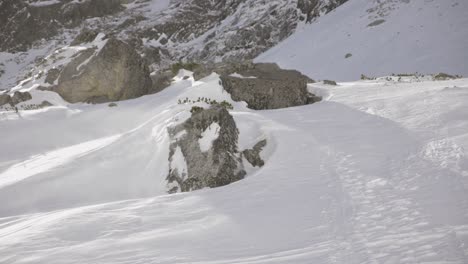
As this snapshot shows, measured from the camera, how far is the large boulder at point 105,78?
15141 millimetres

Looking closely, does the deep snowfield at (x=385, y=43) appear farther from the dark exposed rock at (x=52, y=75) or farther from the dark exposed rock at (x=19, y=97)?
the dark exposed rock at (x=19, y=97)

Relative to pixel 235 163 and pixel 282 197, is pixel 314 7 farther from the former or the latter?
pixel 282 197

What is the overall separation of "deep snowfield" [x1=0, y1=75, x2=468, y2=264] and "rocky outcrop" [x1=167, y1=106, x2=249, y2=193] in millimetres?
373

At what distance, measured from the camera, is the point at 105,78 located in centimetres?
1511

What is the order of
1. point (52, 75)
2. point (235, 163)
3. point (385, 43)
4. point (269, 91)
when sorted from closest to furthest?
point (235, 163)
point (269, 91)
point (52, 75)
point (385, 43)

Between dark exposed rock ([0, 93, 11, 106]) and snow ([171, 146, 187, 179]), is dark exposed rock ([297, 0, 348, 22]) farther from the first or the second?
snow ([171, 146, 187, 179])

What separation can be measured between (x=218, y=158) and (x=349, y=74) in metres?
14.8

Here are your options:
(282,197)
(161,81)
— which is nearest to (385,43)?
(161,81)

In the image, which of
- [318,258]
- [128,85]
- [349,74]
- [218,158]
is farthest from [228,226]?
[349,74]

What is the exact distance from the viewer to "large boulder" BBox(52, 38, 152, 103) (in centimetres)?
1514

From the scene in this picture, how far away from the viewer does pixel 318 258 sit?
3.14m

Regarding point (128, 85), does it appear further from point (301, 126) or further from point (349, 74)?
point (349, 74)

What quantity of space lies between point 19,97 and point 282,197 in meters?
15.5

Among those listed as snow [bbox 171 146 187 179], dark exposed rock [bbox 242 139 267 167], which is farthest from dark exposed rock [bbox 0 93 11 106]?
dark exposed rock [bbox 242 139 267 167]
